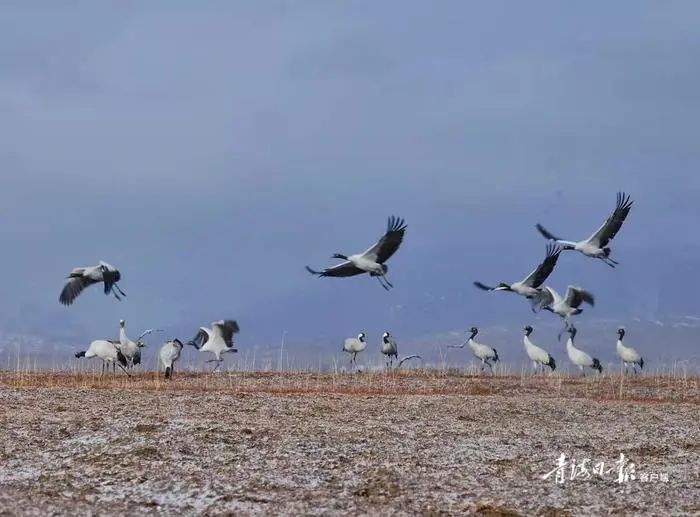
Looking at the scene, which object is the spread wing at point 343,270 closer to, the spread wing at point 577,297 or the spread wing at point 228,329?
the spread wing at point 228,329

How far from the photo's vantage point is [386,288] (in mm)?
25719

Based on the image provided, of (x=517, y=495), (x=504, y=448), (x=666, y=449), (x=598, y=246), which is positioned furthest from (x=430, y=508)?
(x=598, y=246)

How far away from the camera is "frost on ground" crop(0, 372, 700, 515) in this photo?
372 inches

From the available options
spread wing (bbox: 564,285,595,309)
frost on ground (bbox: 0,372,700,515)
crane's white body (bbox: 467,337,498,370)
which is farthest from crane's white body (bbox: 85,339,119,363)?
spread wing (bbox: 564,285,595,309)

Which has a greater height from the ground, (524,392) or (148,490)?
(524,392)

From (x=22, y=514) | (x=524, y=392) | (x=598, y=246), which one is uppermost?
(x=598, y=246)

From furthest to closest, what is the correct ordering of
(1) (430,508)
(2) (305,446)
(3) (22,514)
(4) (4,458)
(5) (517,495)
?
1. (2) (305,446)
2. (4) (4,458)
3. (5) (517,495)
4. (1) (430,508)
5. (3) (22,514)

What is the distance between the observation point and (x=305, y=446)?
11672 millimetres

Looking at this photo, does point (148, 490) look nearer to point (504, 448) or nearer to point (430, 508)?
point (430, 508)

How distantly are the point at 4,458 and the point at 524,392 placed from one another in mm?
13113

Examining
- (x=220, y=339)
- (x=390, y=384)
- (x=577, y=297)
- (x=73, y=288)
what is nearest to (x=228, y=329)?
(x=220, y=339)

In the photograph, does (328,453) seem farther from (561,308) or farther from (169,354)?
(561,308)

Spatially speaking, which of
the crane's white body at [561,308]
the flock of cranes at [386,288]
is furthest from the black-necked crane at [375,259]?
the crane's white body at [561,308]

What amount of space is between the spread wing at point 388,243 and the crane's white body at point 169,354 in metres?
5.02
